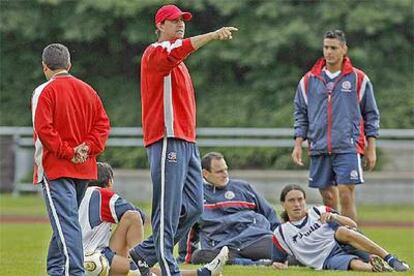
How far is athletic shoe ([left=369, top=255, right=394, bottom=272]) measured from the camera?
11304mm

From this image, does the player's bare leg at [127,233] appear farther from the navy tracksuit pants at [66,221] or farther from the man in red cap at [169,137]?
the navy tracksuit pants at [66,221]

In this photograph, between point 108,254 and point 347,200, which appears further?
point 347,200

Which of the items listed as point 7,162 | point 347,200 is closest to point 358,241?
point 347,200

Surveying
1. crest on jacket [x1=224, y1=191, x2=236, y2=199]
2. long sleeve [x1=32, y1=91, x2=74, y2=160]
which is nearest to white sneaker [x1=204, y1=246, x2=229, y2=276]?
long sleeve [x1=32, y1=91, x2=74, y2=160]

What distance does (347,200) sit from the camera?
42.0ft

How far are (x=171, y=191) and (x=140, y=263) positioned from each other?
2.89 ft

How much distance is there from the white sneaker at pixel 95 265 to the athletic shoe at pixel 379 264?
8.59 ft

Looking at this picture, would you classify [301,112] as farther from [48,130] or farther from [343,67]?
[48,130]

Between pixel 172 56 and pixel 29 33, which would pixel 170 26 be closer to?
pixel 172 56

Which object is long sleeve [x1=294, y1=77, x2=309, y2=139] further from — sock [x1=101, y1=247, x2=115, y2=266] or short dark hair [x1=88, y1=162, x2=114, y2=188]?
sock [x1=101, y1=247, x2=115, y2=266]

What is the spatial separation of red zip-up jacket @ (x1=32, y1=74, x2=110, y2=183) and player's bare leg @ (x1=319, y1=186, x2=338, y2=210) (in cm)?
427

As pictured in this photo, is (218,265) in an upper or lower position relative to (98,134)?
lower

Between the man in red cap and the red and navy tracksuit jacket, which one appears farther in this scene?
the red and navy tracksuit jacket

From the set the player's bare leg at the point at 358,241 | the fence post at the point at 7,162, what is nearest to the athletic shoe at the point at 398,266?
the player's bare leg at the point at 358,241
